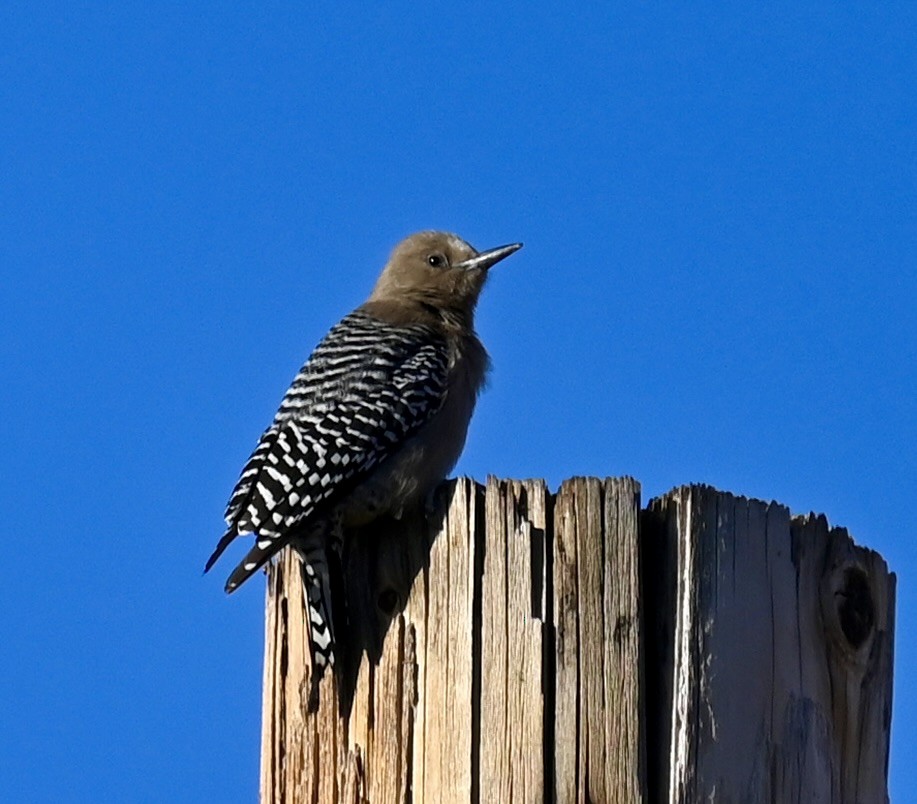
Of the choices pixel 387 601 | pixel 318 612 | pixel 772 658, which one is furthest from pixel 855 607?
pixel 318 612

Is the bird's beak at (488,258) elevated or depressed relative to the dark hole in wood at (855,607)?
elevated

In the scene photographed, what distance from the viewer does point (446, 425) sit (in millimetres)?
6863

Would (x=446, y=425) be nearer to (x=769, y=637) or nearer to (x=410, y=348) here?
(x=410, y=348)

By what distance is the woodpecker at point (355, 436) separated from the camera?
5.63 meters

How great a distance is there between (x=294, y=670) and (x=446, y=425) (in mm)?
2299

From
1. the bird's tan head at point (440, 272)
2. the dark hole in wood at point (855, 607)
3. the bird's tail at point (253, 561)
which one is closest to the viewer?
the dark hole in wood at point (855, 607)

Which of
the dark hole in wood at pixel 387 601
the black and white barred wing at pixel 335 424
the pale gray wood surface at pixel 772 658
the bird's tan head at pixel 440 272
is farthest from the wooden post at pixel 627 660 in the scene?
the bird's tan head at pixel 440 272

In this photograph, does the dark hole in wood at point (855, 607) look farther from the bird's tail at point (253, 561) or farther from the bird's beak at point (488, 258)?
the bird's beak at point (488, 258)

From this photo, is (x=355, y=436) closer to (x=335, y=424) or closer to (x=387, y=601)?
(x=335, y=424)

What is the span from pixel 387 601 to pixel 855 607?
4.80 ft

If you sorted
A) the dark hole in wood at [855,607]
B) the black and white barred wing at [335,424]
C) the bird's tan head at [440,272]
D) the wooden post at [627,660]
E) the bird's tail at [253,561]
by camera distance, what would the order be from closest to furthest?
1. the wooden post at [627,660]
2. the dark hole in wood at [855,607]
3. the bird's tail at [253,561]
4. the black and white barred wing at [335,424]
5. the bird's tan head at [440,272]

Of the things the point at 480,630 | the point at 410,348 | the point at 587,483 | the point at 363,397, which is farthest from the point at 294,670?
the point at 410,348

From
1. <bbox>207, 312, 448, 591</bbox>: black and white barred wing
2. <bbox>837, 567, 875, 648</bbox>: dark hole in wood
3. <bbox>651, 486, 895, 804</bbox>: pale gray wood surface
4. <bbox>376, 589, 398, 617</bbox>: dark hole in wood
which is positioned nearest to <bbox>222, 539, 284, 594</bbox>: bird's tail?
<bbox>207, 312, 448, 591</bbox>: black and white barred wing

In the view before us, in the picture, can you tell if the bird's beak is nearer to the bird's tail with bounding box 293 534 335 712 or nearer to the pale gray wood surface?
the bird's tail with bounding box 293 534 335 712
